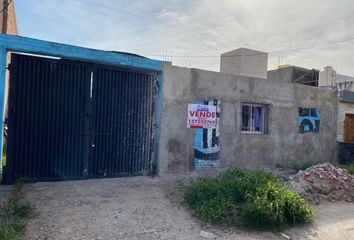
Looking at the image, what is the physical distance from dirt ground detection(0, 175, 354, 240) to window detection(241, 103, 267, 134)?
3511 mm

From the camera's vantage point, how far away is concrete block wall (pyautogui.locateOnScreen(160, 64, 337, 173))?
7672 mm

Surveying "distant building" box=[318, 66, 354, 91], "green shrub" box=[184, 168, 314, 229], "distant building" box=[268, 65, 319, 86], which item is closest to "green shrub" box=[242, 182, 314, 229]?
"green shrub" box=[184, 168, 314, 229]

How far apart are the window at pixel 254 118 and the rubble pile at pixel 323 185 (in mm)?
2443

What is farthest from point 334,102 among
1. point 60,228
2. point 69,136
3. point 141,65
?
point 60,228

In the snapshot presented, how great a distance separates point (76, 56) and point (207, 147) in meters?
4.04

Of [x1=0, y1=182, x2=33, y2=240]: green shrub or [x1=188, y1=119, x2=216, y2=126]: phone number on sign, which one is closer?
[x1=0, y1=182, x2=33, y2=240]: green shrub

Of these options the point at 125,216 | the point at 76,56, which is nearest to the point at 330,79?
the point at 76,56

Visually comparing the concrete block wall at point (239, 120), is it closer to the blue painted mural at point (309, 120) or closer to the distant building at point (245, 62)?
the blue painted mural at point (309, 120)

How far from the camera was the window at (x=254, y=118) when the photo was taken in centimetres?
934

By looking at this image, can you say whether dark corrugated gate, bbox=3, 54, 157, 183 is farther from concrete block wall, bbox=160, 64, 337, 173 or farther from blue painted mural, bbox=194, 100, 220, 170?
blue painted mural, bbox=194, 100, 220, 170

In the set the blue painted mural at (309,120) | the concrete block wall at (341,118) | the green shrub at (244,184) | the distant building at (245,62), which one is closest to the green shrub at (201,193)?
the green shrub at (244,184)

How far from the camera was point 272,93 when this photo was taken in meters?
9.74

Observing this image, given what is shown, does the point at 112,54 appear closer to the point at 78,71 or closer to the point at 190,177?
the point at 78,71

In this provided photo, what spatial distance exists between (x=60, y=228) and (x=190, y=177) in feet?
12.4
